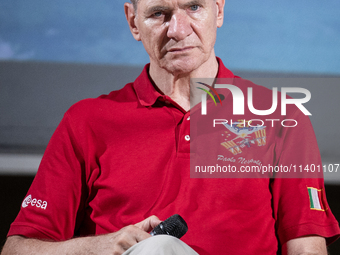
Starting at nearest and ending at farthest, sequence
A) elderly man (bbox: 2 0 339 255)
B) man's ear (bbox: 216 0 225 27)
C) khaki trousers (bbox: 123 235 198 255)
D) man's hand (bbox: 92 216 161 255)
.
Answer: khaki trousers (bbox: 123 235 198 255) < man's hand (bbox: 92 216 161 255) < elderly man (bbox: 2 0 339 255) < man's ear (bbox: 216 0 225 27)

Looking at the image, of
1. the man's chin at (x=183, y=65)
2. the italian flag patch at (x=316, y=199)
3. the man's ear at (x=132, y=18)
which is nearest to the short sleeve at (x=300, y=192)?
the italian flag patch at (x=316, y=199)

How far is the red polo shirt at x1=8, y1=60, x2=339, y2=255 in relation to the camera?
43.2 inches

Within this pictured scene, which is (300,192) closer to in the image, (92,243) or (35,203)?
(92,243)

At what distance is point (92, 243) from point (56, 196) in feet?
0.73

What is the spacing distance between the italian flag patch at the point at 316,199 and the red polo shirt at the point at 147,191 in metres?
0.01

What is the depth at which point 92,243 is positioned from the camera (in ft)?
3.34

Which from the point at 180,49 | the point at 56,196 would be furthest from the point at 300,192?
the point at 56,196

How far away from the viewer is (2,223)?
181 centimetres

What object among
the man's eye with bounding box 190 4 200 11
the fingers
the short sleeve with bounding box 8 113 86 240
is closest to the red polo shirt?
the short sleeve with bounding box 8 113 86 240

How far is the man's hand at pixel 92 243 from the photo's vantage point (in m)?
0.94

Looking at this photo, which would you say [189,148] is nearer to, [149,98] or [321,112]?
[149,98]

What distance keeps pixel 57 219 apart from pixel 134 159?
0.87 feet
